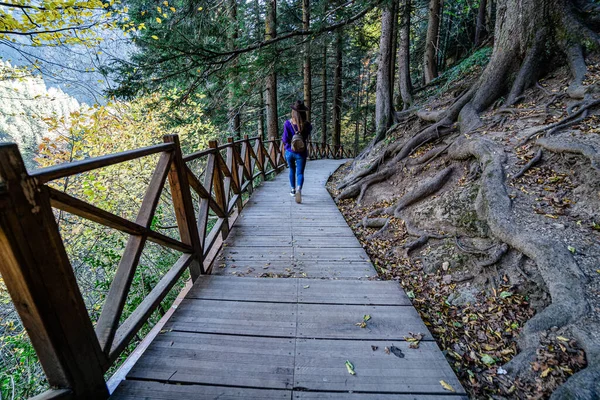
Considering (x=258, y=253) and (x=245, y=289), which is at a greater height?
(x=245, y=289)

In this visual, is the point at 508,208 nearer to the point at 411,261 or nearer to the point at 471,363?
the point at 411,261

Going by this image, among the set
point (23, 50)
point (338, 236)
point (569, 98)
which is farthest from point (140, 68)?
point (569, 98)

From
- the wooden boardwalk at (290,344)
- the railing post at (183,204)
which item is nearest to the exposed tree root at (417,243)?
the wooden boardwalk at (290,344)

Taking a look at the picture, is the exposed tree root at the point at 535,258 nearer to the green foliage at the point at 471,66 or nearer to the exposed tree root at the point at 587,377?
the exposed tree root at the point at 587,377

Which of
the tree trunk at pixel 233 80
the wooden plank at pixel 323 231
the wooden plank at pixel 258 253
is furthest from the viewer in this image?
the tree trunk at pixel 233 80

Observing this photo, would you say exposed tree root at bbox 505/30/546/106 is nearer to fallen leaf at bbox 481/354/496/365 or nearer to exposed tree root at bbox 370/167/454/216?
exposed tree root at bbox 370/167/454/216

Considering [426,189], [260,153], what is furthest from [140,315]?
[260,153]

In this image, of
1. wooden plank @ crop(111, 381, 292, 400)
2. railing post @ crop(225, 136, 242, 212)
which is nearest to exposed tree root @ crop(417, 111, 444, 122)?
railing post @ crop(225, 136, 242, 212)

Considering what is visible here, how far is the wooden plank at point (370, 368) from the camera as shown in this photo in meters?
1.69

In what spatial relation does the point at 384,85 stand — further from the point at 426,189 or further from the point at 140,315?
the point at 140,315

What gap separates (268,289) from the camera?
2.70 meters

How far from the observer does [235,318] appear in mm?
2283

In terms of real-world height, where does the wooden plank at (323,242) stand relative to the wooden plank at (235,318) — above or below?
below

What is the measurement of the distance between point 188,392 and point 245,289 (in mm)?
1085
